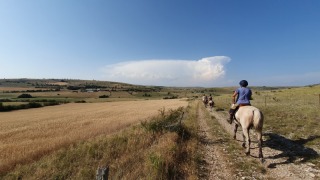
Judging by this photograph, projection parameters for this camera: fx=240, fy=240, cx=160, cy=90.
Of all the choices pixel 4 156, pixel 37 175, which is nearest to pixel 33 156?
pixel 4 156

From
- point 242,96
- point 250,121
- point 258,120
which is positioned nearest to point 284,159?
point 258,120

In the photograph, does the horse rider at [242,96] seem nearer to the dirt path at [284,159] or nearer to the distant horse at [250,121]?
the distant horse at [250,121]

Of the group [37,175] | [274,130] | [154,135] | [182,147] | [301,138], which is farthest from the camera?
[274,130]

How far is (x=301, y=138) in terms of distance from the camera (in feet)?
41.2

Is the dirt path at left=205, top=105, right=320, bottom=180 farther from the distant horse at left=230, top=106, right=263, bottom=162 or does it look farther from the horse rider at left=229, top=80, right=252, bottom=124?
the horse rider at left=229, top=80, right=252, bottom=124

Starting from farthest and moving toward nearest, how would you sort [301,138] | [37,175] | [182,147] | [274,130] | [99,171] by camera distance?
[274,130]
[301,138]
[182,147]
[37,175]
[99,171]

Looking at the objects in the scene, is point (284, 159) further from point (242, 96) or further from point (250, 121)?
point (242, 96)

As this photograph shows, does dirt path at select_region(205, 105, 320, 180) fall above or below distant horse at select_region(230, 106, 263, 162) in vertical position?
below

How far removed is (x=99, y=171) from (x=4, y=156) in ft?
33.4

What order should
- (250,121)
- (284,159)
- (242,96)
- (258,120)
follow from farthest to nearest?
(242,96), (250,121), (258,120), (284,159)

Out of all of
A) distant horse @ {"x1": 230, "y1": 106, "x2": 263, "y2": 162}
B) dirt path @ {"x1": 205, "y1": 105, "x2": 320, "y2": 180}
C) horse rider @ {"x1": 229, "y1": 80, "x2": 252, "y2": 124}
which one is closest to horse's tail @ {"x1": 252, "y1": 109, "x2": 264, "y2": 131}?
distant horse @ {"x1": 230, "y1": 106, "x2": 263, "y2": 162}

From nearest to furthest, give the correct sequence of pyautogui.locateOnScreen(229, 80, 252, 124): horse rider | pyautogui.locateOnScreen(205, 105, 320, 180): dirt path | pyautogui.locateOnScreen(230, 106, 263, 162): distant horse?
pyautogui.locateOnScreen(205, 105, 320, 180): dirt path, pyautogui.locateOnScreen(230, 106, 263, 162): distant horse, pyautogui.locateOnScreen(229, 80, 252, 124): horse rider

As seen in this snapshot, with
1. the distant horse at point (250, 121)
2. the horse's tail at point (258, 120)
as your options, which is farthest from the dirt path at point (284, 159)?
the horse's tail at point (258, 120)

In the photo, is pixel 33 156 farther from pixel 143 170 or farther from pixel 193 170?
pixel 193 170
